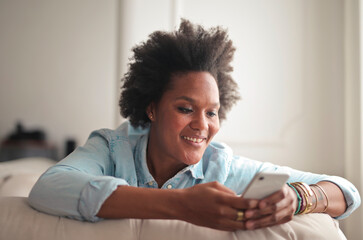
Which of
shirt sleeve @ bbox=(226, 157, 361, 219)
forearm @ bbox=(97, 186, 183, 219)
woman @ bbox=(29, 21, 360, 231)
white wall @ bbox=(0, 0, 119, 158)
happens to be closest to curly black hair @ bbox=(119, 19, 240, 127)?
woman @ bbox=(29, 21, 360, 231)

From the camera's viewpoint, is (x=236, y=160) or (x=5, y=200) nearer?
(x=5, y=200)

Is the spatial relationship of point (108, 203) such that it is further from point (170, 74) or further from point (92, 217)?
point (170, 74)

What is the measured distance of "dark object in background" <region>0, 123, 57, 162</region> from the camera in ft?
8.38

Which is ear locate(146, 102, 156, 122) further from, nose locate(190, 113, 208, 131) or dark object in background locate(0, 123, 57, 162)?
dark object in background locate(0, 123, 57, 162)

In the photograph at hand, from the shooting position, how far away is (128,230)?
836 millimetres

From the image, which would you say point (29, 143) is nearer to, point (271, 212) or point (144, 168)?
point (144, 168)

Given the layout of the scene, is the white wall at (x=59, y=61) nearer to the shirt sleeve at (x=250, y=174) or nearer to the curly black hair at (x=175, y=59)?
the curly black hair at (x=175, y=59)

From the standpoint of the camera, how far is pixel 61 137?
2566 mm

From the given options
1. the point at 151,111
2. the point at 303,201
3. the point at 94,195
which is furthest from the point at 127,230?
the point at 151,111

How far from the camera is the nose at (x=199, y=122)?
4.17 feet

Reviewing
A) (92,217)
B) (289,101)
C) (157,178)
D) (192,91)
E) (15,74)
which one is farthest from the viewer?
(15,74)

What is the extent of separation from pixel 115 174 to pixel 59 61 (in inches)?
60.6

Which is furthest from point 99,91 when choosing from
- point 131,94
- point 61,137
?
point 131,94

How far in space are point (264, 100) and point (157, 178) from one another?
4.10 ft
